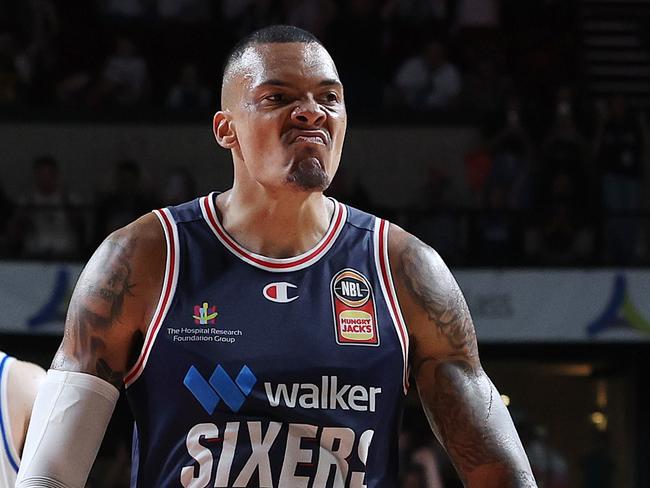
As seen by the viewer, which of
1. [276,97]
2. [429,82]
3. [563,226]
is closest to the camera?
[276,97]

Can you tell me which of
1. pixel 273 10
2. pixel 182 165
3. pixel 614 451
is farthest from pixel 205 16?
pixel 614 451

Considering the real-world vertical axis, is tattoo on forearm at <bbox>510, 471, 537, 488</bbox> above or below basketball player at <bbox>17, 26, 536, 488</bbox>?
below

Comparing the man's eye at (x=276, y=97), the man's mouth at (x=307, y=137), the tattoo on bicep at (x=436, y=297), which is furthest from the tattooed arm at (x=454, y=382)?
the man's eye at (x=276, y=97)

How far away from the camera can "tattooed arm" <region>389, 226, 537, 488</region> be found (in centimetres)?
306

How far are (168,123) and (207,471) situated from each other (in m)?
10.1

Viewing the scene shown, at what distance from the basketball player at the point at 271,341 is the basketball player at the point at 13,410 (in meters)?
0.98

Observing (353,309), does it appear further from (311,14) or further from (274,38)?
(311,14)

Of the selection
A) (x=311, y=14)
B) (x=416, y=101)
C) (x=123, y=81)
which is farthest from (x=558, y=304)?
(x=123, y=81)

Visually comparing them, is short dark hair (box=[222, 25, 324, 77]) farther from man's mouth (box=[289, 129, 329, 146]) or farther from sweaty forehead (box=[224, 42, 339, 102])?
man's mouth (box=[289, 129, 329, 146])

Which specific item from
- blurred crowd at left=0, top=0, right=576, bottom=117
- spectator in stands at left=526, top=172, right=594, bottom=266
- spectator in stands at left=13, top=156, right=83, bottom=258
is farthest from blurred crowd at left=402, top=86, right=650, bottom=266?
spectator in stands at left=13, top=156, right=83, bottom=258

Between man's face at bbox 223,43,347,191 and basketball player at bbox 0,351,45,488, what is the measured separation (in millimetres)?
1361

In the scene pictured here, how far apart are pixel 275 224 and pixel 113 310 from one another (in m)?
0.47

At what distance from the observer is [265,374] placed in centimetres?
298

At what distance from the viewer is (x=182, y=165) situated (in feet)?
42.1
